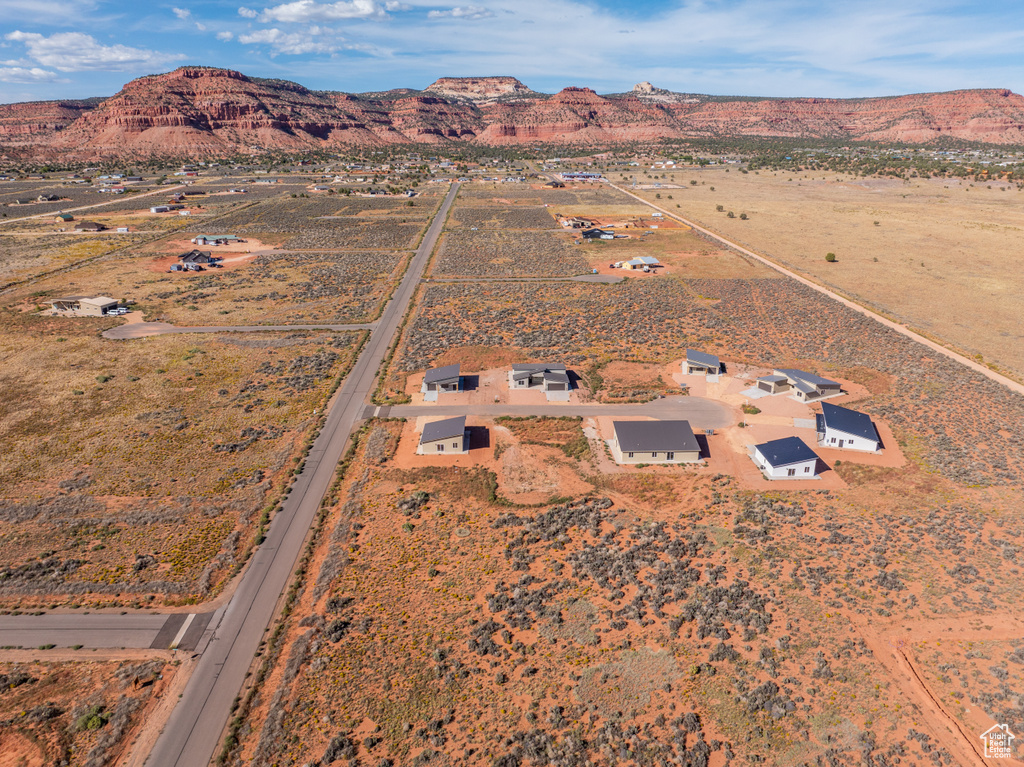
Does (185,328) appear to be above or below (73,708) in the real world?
above

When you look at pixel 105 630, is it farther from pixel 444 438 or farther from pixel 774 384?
pixel 774 384

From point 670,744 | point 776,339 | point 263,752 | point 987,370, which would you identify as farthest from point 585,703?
point 987,370

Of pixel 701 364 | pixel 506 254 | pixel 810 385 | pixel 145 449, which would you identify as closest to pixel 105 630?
pixel 145 449

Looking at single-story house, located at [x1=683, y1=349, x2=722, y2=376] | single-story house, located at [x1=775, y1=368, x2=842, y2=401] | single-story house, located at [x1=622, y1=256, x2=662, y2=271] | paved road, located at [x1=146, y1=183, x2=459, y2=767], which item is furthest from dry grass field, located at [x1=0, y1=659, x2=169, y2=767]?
single-story house, located at [x1=622, y1=256, x2=662, y2=271]

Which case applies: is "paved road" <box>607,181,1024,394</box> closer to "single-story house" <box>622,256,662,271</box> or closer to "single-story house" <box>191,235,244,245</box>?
"single-story house" <box>622,256,662,271</box>

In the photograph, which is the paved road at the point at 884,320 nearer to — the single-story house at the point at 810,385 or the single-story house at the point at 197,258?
the single-story house at the point at 810,385

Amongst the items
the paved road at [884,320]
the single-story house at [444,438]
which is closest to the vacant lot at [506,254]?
the paved road at [884,320]
